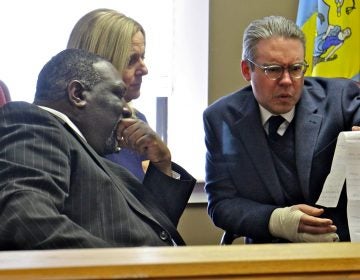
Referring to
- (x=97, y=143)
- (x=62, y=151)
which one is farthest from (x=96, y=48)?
(x=62, y=151)

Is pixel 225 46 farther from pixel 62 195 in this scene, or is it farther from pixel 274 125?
pixel 62 195

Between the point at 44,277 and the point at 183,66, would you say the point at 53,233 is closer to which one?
the point at 44,277

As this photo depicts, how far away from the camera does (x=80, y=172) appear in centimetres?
174

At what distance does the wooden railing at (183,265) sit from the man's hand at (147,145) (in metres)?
0.89

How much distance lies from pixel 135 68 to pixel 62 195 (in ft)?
2.96

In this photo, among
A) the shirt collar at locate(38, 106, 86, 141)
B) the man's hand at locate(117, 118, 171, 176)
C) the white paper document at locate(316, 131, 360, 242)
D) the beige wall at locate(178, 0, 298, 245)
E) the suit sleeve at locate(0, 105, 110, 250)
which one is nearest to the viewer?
the suit sleeve at locate(0, 105, 110, 250)

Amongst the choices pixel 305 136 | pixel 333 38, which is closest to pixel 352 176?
pixel 305 136

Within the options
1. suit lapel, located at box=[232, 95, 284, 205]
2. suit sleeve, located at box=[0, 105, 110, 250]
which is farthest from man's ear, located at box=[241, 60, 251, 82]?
suit sleeve, located at box=[0, 105, 110, 250]

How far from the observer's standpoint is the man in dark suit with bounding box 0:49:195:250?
1510 millimetres

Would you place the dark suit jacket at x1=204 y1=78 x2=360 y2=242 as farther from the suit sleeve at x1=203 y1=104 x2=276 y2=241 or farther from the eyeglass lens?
the eyeglass lens

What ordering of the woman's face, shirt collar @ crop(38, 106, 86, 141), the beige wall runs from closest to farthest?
shirt collar @ crop(38, 106, 86, 141) → the woman's face → the beige wall

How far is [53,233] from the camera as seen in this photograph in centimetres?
149

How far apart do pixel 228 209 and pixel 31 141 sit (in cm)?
83

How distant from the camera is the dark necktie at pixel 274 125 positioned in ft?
7.56
